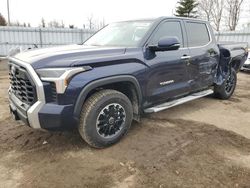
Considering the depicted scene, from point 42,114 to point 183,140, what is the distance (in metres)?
2.09

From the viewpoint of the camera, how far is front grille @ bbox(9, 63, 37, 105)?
3119 mm

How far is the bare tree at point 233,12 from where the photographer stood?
39312mm

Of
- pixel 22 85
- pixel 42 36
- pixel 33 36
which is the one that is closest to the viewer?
pixel 22 85

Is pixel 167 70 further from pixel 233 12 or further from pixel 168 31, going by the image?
pixel 233 12

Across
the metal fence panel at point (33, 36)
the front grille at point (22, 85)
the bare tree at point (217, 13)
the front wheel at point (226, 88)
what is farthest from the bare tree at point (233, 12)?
the front grille at point (22, 85)

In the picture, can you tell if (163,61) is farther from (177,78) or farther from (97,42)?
(97,42)

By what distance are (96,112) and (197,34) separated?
2.92m

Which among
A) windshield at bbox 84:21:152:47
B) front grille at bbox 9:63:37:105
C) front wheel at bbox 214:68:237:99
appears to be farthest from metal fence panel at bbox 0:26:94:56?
front grille at bbox 9:63:37:105

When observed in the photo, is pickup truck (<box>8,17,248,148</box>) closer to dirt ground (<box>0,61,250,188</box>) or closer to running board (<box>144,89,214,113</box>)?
running board (<box>144,89,214,113</box>)

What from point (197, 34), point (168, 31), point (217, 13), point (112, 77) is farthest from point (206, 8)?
point (112, 77)

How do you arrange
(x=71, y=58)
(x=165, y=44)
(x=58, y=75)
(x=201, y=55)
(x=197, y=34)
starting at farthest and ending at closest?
1. (x=197, y=34)
2. (x=201, y=55)
3. (x=165, y=44)
4. (x=71, y=58)
5. (x=58, y=75)

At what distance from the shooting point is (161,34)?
4270 mm

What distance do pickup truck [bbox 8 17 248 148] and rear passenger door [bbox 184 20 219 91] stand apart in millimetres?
19

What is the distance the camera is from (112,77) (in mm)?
3414
